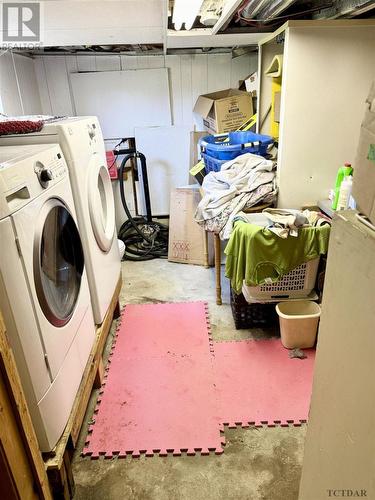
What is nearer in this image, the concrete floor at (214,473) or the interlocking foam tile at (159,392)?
the concrete floor at (214,473)

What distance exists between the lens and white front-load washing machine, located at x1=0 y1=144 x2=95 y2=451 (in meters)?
1.10

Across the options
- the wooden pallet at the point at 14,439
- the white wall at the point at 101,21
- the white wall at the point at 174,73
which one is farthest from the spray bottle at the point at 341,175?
the white wall at the point at 174,73

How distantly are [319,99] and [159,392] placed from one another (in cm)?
199

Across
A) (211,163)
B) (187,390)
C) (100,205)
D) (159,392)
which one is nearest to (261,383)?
(187,390)

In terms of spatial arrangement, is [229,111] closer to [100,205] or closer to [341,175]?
[341,175]

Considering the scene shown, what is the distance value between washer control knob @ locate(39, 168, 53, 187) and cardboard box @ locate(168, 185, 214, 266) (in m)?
2.06

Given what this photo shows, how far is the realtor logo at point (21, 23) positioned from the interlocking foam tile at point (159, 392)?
6.61ft

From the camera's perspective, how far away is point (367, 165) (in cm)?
63

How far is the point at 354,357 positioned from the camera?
71cm

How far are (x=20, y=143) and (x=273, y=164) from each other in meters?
1.61

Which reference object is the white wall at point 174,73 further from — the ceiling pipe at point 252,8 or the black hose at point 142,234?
the ceiling pipe at point 252,8

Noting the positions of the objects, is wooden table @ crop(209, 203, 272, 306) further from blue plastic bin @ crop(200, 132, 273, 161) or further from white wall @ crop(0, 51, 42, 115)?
white wall @ crop(0, 51, 42, 115)

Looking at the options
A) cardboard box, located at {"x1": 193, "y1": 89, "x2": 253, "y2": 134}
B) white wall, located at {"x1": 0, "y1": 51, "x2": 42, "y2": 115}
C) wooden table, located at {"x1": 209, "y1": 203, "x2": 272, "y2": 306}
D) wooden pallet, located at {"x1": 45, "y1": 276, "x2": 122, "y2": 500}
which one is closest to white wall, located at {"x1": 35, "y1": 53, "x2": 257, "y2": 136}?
white wall, located at {"x1": 0, "y1": 51, "x2": 42, "y2": 115}

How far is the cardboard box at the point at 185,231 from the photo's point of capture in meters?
3.37
